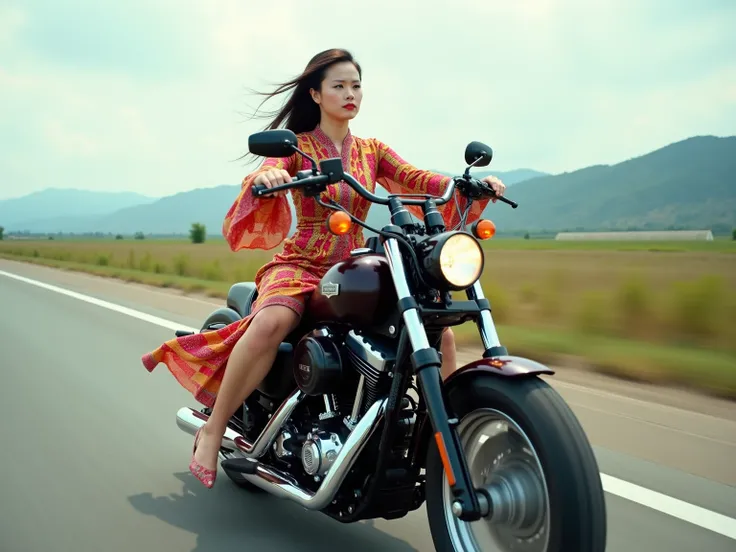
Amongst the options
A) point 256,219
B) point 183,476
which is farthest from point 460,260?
point 183,476

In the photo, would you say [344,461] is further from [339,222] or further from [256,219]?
[256,219]

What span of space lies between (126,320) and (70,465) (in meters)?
5.48

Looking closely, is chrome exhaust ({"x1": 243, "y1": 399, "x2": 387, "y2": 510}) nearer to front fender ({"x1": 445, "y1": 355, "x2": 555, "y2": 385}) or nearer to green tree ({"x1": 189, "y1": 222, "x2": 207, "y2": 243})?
front fender ({"x1": 445, "y1": 355, "x2": 555, "y2": 385})

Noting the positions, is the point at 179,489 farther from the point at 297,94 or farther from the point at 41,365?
the point at 41,365

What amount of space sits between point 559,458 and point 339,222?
105cm

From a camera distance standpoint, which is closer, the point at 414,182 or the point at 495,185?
the point at 495,185

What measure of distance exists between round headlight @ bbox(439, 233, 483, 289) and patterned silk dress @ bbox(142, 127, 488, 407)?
797 millimetres

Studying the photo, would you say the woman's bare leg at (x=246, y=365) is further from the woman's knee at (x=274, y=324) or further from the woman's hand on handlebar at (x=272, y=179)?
the woman's hand on handlebar at (x=272, y=179)

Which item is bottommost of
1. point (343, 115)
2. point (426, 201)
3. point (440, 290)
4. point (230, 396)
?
point (230, 396)

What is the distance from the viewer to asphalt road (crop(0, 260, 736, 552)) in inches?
126

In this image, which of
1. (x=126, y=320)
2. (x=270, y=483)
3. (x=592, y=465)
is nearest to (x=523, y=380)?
(x=592, y=465)

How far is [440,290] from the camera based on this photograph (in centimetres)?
267

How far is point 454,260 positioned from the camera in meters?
A: 2.54

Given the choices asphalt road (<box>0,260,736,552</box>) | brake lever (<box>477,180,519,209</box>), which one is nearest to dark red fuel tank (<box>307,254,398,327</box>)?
brake lever (<box>477,180,519,209</box>)
